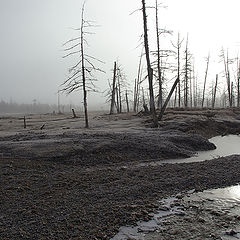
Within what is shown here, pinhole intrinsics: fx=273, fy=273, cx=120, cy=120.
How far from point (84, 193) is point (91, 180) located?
3.46 feet

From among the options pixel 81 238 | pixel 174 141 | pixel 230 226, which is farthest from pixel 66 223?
pixel 174 141

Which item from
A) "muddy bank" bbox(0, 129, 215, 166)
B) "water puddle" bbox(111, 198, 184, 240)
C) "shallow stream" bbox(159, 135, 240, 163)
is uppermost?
"muddy bank" bbox(0, 129, 215, 166)

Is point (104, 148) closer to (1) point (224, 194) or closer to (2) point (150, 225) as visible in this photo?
(1) point (224, 194)

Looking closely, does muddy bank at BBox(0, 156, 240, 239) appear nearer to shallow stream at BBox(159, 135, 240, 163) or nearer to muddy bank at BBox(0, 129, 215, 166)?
muddy bank at BBox(0, 129, 215, 166)

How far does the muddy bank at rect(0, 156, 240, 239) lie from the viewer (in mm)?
4820

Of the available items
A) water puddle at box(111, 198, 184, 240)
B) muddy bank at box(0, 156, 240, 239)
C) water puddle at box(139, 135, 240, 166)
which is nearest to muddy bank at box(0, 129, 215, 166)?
water puddle at box(139, 135, 240, 166)

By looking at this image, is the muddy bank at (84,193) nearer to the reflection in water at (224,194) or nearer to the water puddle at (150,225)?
the water puddle at (150,225)

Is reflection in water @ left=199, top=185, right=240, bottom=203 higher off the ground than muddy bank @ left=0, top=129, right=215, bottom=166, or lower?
lower

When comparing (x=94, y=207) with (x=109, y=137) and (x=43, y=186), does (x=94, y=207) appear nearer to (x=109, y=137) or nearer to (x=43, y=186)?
(x=43, y=186)

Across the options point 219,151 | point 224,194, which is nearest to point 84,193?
point 224,194

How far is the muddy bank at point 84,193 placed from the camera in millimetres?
4820

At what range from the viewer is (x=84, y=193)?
639 centimetres

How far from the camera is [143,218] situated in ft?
17.0

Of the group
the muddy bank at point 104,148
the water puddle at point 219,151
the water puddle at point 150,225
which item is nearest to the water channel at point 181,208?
the water puddle at point 150,225
